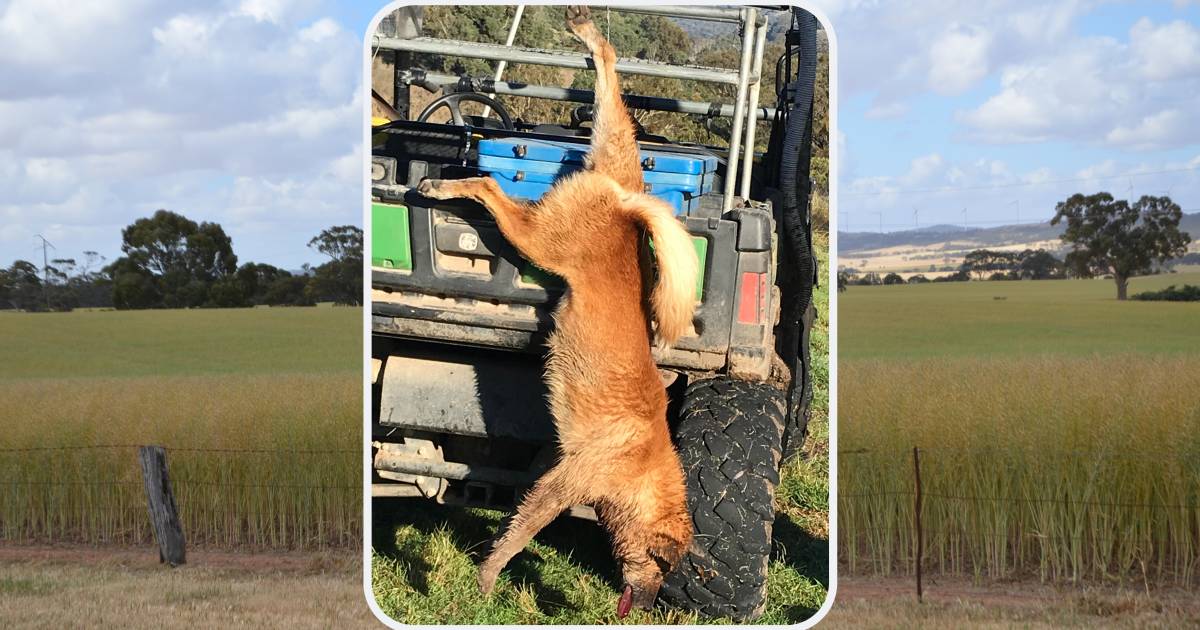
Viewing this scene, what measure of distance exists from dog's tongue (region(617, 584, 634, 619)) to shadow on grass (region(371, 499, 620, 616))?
0.18m

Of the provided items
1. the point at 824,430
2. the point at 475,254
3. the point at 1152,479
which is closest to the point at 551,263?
the point at 475,254

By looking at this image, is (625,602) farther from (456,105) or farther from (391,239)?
(456,105)

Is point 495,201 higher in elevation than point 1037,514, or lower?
higher

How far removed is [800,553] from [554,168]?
1.92m

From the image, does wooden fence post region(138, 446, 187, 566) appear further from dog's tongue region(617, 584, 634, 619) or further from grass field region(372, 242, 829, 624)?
dog's tongue region(617, 584, 634, 619)

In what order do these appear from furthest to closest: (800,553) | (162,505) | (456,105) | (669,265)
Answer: (162,505) → (456,105) → (800,553) → (669,265)

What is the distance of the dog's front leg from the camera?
12.8 feet

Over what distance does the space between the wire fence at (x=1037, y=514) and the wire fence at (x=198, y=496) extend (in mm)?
3734

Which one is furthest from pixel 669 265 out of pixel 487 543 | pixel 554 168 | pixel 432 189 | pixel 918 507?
pixel 918 507

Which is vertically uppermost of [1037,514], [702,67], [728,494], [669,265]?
[702,67]

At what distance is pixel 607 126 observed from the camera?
4.07 meters

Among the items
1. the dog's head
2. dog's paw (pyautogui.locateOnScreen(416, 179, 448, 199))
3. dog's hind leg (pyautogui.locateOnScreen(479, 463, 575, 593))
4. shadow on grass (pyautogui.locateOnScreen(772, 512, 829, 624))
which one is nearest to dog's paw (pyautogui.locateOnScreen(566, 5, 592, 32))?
dog's paw (pyautogui.locateOnScreen(416, 179, 448, 199))

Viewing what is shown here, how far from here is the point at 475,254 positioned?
12.8ft

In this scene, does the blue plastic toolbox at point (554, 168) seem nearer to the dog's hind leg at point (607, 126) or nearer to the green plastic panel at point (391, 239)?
the dog's hind leg at point (607, 126)
